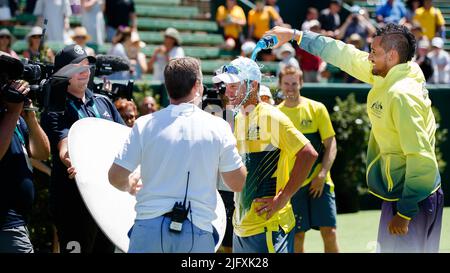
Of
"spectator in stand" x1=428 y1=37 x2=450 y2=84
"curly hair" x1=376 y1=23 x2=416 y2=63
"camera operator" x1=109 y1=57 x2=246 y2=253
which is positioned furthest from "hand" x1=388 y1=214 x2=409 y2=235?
"spectator in stand" x1=428 y1=37 x2=450 y2=84

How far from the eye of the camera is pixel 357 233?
11.8 m

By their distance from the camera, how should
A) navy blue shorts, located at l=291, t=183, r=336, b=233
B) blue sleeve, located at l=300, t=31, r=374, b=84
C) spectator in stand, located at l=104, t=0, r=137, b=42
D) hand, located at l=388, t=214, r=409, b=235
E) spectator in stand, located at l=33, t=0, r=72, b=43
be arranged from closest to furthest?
hand, located at l=388, t=214, r=409, b=235, blue sleeve, located at l=300, t=31, r=374, b=84, navy blue shorts, located at l=291, t=183, r=336, b=233, spectator in stand, located at l=33, t=0, r=72, b=43, spectator in stand, located at l=104, t=0, r=137, b=42

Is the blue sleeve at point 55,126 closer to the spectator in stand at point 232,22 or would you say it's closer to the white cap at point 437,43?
the spectator in stand at point 232,22

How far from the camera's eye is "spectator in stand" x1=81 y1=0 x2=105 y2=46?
16.2 meters

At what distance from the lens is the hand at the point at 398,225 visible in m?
6.20

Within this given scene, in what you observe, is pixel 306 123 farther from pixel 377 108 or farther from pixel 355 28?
pixel 355 28

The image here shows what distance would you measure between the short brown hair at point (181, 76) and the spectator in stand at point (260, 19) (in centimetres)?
1210

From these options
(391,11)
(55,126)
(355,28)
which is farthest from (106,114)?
(391,11)

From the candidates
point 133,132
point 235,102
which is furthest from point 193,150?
point 235,102

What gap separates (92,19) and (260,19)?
3192 millimetres

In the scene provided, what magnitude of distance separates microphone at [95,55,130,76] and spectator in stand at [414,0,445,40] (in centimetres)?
1174

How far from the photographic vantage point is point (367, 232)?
11875 mm

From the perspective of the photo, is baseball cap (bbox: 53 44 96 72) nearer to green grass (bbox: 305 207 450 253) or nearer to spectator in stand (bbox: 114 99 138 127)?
spectator in stand (bbox: 114 99 138 127)

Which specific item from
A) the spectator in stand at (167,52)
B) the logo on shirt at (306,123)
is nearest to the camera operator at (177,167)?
the logo on shirt at (306,123)
